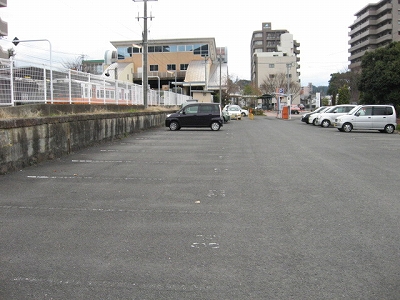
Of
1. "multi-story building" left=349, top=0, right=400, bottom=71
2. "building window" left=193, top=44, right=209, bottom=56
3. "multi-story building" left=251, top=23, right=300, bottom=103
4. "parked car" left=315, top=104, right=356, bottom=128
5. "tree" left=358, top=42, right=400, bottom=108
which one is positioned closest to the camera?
"parked car" left=315, top=104, right=356, bottom=128

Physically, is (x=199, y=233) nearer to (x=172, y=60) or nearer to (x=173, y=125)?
(x=173, y=125)

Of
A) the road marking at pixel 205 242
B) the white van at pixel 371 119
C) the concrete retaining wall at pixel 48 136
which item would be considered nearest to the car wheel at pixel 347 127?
the white van at pixel 371 119

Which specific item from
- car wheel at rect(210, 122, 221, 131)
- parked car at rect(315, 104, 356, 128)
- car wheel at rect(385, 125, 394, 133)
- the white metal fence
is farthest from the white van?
the white metal fence

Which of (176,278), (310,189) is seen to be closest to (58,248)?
(176,278)

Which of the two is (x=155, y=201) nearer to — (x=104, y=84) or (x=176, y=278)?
(x=176, y=278)

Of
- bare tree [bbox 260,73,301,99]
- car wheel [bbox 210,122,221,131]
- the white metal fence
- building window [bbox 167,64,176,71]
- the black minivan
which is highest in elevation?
building window [bbox 167,64,176,71]

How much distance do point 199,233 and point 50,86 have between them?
10861 mm

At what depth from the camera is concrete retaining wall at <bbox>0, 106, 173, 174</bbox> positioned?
9633mm

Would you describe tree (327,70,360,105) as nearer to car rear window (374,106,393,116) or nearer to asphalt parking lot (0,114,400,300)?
car rear window (374,106,393,116)

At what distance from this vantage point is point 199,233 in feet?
17.8

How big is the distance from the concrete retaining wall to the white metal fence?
51.1 inches

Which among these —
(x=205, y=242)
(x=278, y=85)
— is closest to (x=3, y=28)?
(x=205, y=242)

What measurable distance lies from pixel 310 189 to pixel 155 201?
10.1ft

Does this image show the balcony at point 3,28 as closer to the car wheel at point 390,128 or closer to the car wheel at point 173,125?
the car wheel at point 173,125
